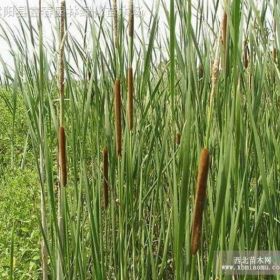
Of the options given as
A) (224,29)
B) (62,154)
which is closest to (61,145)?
(62,154)

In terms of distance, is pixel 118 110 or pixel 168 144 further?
pixel 168 144

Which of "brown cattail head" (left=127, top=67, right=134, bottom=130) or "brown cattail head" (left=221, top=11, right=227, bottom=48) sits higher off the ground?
"brown cattail head" (left=221, top=11, right=227, bottom=48)

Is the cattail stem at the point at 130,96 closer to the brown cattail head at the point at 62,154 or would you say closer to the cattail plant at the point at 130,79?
the cattail plant at the point at 130,79

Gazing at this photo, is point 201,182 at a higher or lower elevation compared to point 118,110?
lower

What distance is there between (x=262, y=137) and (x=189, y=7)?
49 centimetres

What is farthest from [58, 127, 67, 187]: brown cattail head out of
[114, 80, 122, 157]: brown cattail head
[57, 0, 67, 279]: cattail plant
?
[114, 80, 122, 157]: brown cattail head

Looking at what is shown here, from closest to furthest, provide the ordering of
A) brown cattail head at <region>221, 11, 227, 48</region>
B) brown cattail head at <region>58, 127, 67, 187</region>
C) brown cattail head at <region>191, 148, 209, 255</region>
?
1. brown cattail head at <region>191, 148, 209, 255</region>
2. brown cattail head at <region>221, 11, 227, 48</region>
3. brown cattail head at <region>58, 127, 67, 187</region>

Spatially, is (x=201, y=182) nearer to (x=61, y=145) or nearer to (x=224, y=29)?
(x=224, y=29)

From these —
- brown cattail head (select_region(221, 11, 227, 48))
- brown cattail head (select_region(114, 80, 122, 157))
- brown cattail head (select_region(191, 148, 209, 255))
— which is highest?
brown cattail head (select_region(221, 11, 227, 48))

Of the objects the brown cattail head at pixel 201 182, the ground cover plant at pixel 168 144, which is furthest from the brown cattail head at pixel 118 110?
the brown cattail head at pixel 201 182

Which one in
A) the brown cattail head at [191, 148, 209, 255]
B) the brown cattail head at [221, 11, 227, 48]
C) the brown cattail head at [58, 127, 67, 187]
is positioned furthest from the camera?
the brown cattail head at [58, 127, 67, 187]

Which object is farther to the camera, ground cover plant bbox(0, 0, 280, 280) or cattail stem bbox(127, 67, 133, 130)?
cattail stem bbox(127, 67, 133, 130)

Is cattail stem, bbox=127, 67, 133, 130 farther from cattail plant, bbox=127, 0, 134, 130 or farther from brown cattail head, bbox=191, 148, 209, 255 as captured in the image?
brown cattail head, bbox=191, 148, 209, 255

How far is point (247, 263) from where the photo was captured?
0.82m
